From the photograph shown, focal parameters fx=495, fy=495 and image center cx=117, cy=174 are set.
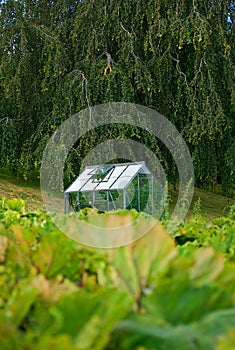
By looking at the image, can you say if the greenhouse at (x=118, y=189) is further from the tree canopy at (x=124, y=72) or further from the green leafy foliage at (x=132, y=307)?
the green leafy foliage at (x=132, y=307)

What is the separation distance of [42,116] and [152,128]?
8.20ft

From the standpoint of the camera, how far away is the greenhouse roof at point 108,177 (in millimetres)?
7078

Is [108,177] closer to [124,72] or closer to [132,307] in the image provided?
[124,72]

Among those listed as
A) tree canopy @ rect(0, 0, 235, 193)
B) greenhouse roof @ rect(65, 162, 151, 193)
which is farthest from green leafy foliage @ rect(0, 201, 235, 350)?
tree canopy @ rect(0, 0, 235, 193)

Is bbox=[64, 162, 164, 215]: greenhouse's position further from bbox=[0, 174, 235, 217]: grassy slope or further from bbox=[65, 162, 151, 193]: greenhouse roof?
bbox=[0, 174, 235, 217]: grassy slope

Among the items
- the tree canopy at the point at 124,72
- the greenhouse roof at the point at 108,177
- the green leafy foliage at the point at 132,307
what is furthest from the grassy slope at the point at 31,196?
the green leafy foliage at the point at 132,307

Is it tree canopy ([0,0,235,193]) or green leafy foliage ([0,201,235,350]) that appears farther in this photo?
tree canopy ([0,0,235,193])

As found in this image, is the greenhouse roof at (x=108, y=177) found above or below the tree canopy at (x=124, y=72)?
below

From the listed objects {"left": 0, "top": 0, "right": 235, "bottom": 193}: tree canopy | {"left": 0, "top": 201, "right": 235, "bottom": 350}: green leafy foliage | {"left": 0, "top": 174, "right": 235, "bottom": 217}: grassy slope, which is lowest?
{"left": 0, "top": 174, "right": 235, "bottom": 217}: grassy slope

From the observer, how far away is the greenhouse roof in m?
7.08

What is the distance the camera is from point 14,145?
10.3m

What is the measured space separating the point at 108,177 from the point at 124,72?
9.77ft

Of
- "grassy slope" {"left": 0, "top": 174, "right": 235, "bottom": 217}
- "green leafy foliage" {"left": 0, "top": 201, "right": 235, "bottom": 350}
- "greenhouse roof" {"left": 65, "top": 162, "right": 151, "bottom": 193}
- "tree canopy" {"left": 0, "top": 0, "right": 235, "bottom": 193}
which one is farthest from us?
"grassy slope" {"left": 0, "top": 174, "right": 235, "bottom": 217}

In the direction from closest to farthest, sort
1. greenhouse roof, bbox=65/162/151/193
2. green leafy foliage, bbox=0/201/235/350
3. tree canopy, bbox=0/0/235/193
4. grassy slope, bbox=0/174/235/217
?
green leafy foliage, bbox=0/201/235/350, greenhouse roof, bbox=65/162/151/193, tree canopy, bbox=0/0/235/193, grassy slope, bbox=0/174/235/217
